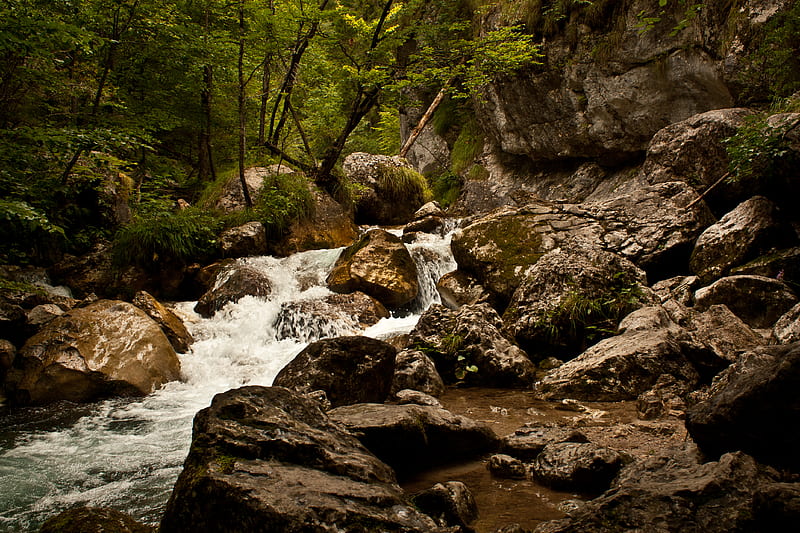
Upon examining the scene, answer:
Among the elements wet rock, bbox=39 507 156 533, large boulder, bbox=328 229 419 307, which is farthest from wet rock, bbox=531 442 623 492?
large boulder, bbox=328 229 419 307

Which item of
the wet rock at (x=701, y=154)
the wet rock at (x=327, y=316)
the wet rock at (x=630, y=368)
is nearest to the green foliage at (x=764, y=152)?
the wet rock at (x=701, y=154)

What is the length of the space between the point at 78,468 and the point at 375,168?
12230mm

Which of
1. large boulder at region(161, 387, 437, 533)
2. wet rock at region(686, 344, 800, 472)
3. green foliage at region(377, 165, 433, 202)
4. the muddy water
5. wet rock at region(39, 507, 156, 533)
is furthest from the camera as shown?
green foliage at region(377, 165, 433, 202)

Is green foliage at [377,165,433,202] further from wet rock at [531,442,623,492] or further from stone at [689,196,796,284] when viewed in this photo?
wet rock at [531,442,623,492]

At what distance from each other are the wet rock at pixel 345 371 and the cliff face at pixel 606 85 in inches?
236

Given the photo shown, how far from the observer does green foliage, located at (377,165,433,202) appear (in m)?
14.6

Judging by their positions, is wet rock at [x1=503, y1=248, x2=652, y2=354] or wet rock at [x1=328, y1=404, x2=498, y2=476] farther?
wet rock at [x1=503, y1=248, x2=652, y2=354]

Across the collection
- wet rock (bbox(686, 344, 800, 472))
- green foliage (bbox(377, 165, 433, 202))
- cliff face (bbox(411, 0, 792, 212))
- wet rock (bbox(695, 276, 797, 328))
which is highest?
cliff face (bbox(411, 0, 792, 212))

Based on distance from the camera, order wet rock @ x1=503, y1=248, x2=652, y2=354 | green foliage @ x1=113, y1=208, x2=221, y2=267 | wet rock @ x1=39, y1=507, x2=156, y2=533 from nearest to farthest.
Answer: wet rock @ x1=39, y1=507, x2=156, y2=533 < wet rock @ x1=503, y1=248, x2=652, y2=354 < green foliage @ x1=113, y1=208, x2=221, y2=267

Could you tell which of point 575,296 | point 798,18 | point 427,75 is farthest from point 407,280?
point 798,18

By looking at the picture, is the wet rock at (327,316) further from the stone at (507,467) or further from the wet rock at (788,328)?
the wet rock at (788,328)

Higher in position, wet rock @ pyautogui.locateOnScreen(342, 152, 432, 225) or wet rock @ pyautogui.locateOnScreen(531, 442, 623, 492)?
wet rock @ pyautogui.locateOnScreen(342, 152, 432, 225)

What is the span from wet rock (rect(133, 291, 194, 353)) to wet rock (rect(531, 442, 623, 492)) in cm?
584

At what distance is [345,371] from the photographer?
432cm
